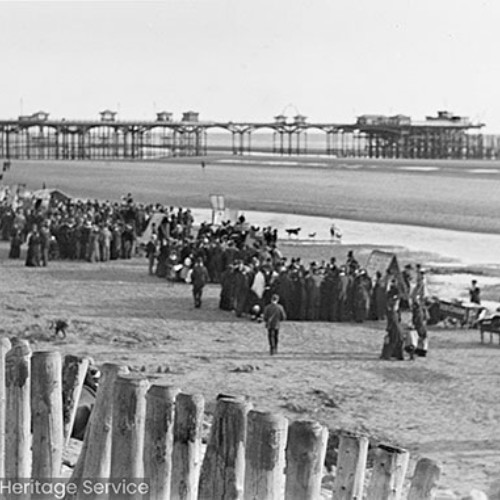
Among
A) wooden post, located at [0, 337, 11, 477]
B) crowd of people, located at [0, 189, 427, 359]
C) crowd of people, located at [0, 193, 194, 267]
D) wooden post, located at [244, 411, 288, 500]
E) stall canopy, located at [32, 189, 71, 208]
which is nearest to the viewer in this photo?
wooden post, located at [244, 411, 288, 500]

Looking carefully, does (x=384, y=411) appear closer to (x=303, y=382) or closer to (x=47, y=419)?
(x=303, y=382)

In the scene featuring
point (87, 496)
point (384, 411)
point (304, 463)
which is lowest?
point (384, 411)

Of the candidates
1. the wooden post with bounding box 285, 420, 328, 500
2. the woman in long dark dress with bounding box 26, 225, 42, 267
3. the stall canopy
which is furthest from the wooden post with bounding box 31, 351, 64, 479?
the stall canopy

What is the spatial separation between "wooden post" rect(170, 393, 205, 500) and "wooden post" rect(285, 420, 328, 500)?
0.35 metres

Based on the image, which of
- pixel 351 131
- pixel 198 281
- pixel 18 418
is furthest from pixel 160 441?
pixel 351 131

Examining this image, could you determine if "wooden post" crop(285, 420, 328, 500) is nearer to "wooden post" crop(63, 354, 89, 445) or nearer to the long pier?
"wooden post" crop(63, 354, 89, 445)

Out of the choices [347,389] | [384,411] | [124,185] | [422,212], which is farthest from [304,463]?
[124,185]

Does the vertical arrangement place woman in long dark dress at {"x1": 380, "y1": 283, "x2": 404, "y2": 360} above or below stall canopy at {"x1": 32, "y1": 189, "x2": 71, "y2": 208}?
below

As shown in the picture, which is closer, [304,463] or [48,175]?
[304,463]

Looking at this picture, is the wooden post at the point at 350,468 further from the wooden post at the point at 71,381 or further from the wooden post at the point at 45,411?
the wooden post at the point at 71,381

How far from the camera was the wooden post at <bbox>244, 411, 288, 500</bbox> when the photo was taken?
10.9ft

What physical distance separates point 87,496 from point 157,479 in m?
0.34

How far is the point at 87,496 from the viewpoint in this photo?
3.70 metres

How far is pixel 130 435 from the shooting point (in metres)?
3.57
